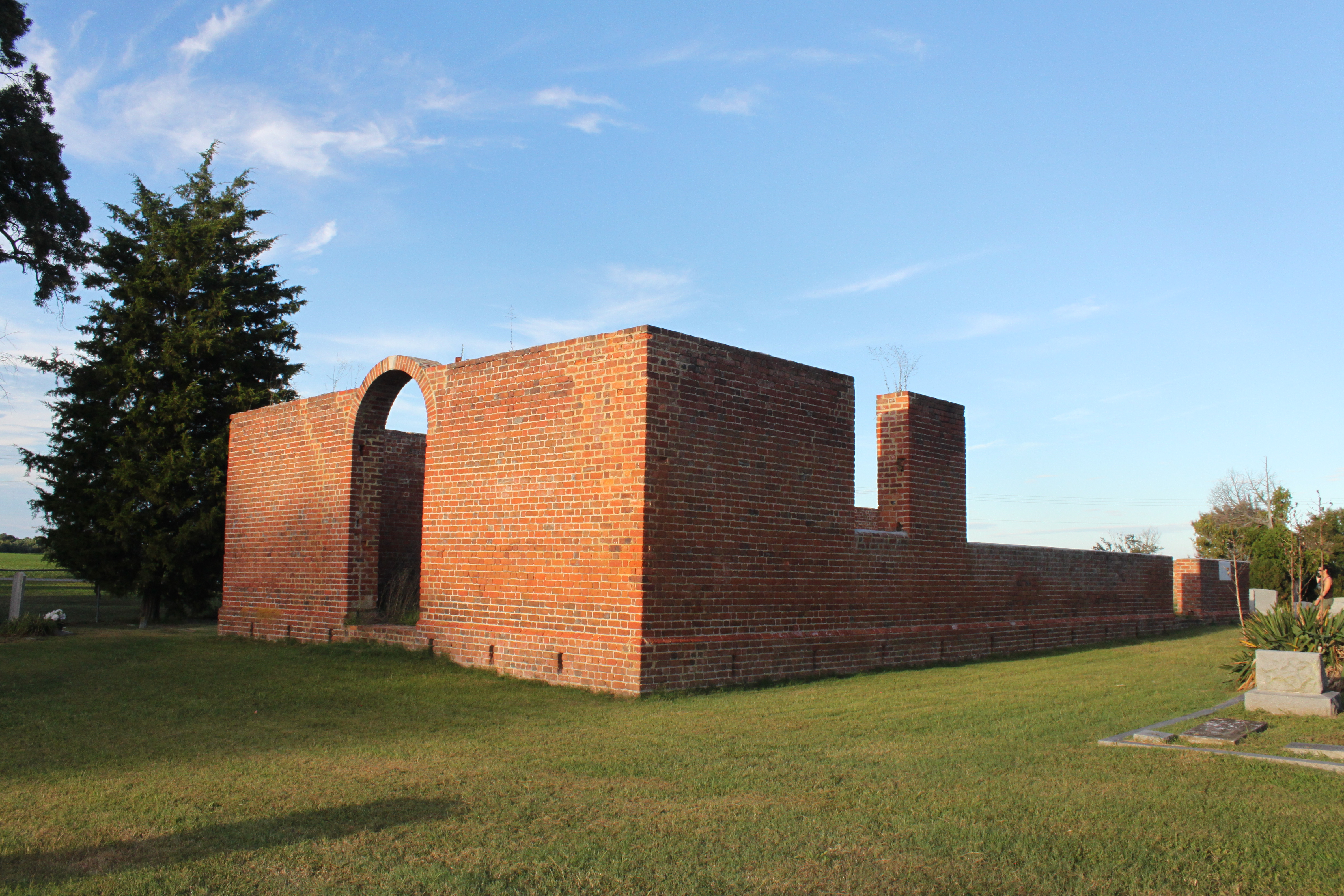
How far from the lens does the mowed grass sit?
147 inches

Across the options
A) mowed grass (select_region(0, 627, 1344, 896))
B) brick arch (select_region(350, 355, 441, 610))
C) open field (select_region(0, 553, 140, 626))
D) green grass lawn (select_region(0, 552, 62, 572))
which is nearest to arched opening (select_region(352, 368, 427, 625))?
brick arch (select_region(350, 355, 441, 610))

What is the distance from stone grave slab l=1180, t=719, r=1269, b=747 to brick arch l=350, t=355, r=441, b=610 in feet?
30.8

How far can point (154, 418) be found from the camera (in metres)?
18.8

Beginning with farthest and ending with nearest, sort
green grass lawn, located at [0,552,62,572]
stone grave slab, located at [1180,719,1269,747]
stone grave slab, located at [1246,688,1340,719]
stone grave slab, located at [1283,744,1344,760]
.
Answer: green grass lawn, located at [0,552,62,572], stone grave slab, located at [1246,688,1340,719], stone grave slab, located at [1180,719,1269,747], stone grave slab, located at [1283,744,1344,760]

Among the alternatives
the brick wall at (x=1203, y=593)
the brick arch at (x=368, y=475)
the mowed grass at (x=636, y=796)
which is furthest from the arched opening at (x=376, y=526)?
the brick wall at (x=1203, y=593)

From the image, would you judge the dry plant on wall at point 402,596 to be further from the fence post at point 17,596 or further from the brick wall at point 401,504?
the fence post at point 17,596

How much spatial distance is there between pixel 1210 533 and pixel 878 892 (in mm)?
45602

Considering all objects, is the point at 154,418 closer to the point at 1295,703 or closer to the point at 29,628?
the point at 29,628

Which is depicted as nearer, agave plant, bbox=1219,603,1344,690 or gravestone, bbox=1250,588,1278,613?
agave plant, bbox=1219,603,1344,690

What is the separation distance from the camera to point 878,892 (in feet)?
11.5

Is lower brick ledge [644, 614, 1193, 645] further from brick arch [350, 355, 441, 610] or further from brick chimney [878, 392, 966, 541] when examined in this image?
brick arch [350, 355, 441, 610]

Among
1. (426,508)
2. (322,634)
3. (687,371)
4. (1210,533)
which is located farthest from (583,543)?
(1210,533)

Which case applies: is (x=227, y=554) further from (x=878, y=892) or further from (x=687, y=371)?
(x=878, y=892)

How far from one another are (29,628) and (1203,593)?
22.9 m
